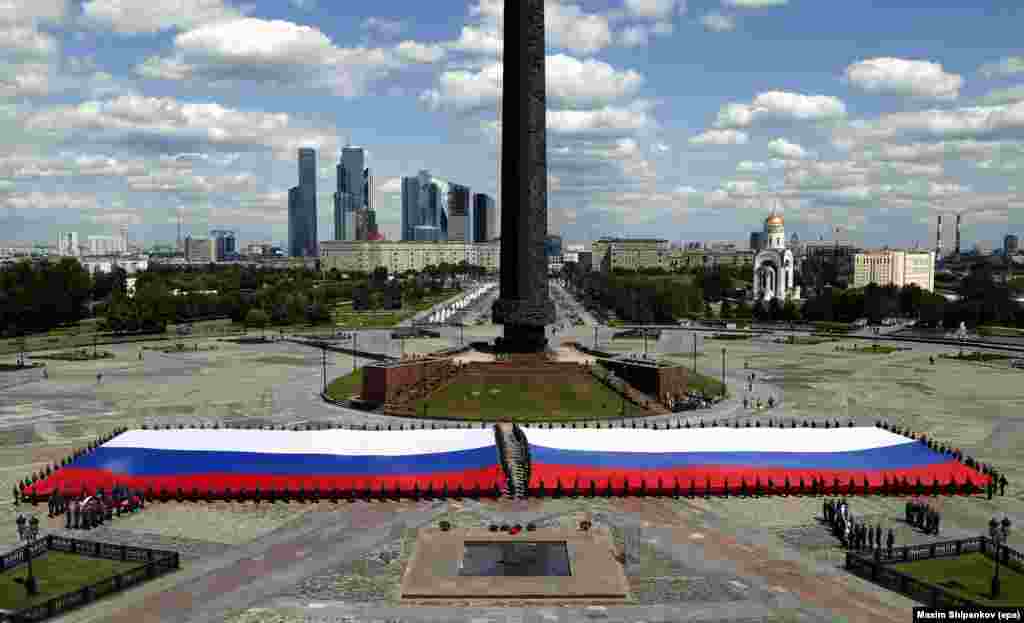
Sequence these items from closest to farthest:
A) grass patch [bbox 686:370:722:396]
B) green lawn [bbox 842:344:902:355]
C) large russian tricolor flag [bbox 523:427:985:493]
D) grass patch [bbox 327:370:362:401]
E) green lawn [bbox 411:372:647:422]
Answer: large russian tricolor flag [bbox 523:427:985:493]
green lawn [bbox 411:372:647:422]
grass patch [bbox 327:370:362:401]
grass patch [bbox 686:370:722:396]
green lawn [bbox 842:344:902:355]

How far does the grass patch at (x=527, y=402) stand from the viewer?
2242 inches

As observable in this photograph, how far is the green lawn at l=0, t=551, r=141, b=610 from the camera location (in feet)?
87.1

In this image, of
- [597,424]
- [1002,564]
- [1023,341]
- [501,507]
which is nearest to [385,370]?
[597,424]

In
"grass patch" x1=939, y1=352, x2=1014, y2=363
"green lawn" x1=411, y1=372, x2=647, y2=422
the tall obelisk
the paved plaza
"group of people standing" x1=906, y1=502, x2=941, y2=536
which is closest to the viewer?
the paved plaza

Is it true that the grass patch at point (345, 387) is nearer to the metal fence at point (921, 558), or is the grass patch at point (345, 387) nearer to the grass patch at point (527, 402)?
the grass patch at point (527, 402)

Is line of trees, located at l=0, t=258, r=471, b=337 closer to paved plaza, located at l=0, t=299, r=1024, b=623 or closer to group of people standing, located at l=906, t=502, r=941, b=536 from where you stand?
paved plaza, located at l=0, t=299, r=1024, b=623

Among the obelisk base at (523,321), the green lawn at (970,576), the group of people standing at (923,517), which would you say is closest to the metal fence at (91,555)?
the green lawn at (970,576)

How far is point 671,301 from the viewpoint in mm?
144625

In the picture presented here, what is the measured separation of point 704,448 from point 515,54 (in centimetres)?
3689

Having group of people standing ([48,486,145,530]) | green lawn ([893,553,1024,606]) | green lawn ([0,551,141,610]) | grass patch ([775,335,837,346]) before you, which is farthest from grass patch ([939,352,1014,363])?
green lawn ([0,551,141,610])

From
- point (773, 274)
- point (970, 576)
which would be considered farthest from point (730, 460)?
point (773, 274)

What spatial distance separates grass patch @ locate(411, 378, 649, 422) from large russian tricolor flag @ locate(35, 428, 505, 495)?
563 inches

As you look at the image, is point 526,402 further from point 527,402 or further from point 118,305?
point 118,305

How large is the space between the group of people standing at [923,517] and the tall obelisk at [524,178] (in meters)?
35.5
